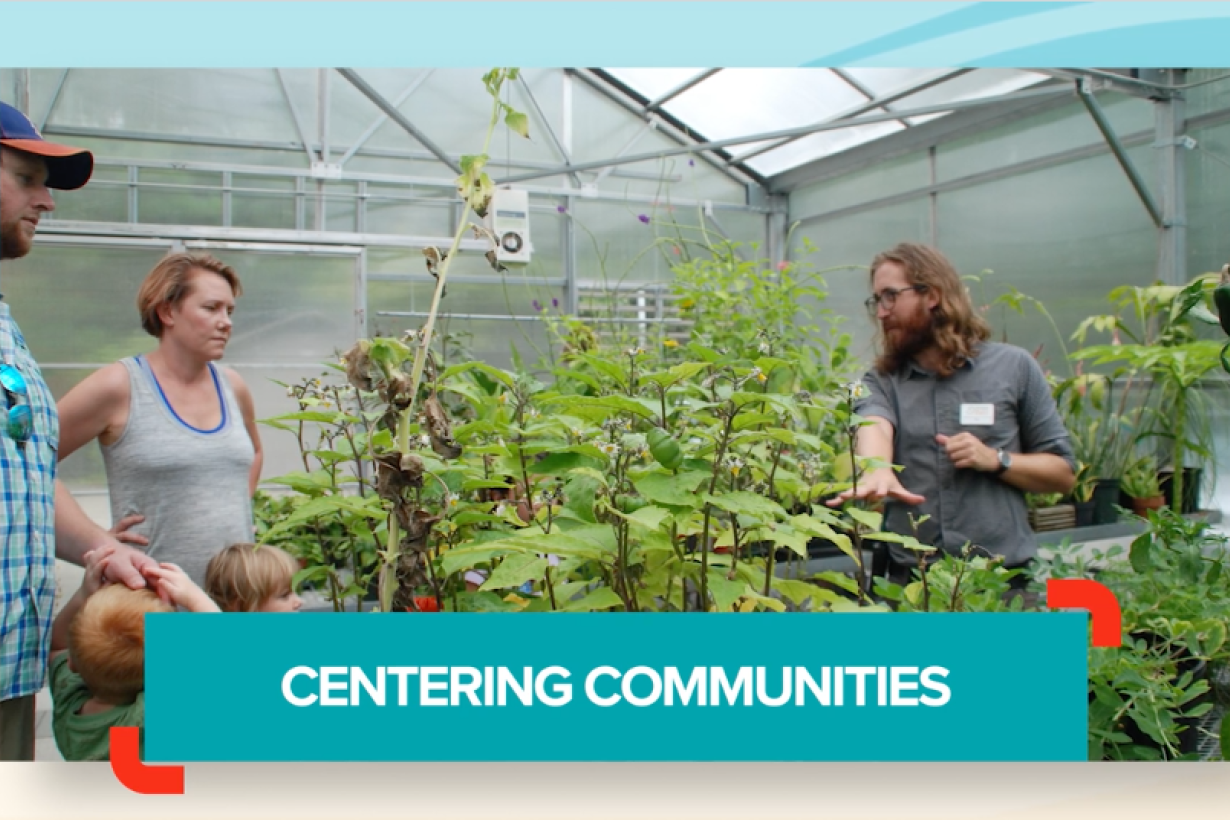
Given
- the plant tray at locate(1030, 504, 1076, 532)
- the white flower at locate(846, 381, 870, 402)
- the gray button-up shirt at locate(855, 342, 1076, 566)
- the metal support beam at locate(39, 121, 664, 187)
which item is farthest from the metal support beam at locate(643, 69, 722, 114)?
the white flower at locate(846, 381, 870, 402)

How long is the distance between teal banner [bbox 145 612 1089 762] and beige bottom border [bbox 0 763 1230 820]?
0.06 ft

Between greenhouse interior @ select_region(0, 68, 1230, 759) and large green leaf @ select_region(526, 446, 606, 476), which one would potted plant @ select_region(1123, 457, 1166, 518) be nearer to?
greenhouse interior @ select_region(0, 68, 1230, 759)

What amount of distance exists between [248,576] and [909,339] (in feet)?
4.07

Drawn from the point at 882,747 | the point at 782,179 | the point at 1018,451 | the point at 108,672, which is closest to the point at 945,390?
the point at 1018,451

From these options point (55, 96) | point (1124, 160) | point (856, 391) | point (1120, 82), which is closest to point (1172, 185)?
point (1124, 160)

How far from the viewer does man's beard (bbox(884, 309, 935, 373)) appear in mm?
1667

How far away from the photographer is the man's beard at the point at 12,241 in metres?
0.91

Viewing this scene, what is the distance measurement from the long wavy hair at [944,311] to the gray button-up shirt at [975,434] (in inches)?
1.2

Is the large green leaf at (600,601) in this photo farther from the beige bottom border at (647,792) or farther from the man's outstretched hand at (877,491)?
the man's outstretched hand at (877,491)

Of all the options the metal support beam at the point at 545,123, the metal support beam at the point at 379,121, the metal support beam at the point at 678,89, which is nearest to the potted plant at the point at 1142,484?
the metal support beam at the point at 678,89

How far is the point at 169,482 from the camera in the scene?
121cm

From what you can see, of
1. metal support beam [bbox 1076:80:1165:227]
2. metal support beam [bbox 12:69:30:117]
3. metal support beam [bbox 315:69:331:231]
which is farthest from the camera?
metal support beam [bbox 315:69:331:231]

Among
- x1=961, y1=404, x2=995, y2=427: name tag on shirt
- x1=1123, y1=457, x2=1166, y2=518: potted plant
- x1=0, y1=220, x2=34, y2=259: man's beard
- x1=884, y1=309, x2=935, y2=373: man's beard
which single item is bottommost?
x1=1123, y1=457, x2=1166, y2=518: potted plant
